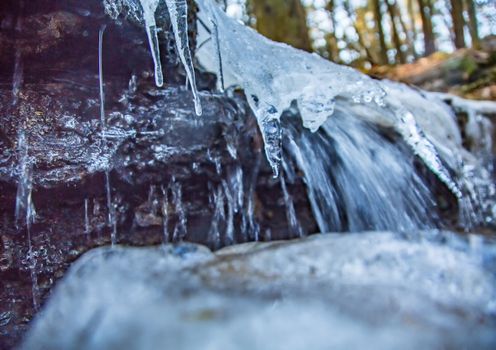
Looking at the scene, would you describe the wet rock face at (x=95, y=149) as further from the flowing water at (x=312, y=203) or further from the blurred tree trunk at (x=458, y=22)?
the blurred tree trunk at (x=458, y=22)

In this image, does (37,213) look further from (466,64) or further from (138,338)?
(466,64)

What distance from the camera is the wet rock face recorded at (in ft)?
7.18

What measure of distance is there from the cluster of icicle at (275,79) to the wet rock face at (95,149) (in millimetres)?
194

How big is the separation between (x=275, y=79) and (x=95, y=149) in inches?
45.8

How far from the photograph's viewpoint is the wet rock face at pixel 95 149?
2.19 meters

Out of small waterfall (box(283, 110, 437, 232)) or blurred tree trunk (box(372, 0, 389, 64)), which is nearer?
small waterfall (box(283, 110, 437, 232))

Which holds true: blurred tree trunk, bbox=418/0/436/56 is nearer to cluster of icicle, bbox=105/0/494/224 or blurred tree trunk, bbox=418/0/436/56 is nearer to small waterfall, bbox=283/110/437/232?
cluster of icicle, bbox=105/0/494/224

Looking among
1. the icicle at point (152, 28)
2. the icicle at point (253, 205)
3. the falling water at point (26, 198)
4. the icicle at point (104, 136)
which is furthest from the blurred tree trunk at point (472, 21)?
the falling water at point (26, 198)

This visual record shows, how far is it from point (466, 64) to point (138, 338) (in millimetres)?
5941

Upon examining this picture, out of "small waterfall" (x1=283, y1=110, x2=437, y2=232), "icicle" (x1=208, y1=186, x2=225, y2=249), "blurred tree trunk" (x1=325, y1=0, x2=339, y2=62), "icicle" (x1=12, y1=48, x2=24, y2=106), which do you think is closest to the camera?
"icicle" (x1=12, y1=48, x2=24, y2=106)

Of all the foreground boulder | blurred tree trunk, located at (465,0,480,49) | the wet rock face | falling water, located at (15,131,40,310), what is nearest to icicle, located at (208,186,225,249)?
the wet rock face

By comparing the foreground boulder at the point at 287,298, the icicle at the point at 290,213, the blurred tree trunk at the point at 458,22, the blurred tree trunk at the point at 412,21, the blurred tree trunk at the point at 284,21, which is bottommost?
the foreground boulder at the point at 287,298

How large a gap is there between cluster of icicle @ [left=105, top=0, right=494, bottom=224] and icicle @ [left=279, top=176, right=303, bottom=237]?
233 millimetres

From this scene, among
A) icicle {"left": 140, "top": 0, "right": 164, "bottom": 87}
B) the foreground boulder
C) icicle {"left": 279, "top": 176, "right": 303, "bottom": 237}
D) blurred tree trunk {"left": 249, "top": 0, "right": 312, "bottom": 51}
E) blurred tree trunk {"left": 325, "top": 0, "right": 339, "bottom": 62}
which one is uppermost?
blurred tree trunk {"left": 325, "top": 0, "right": 339, "bottom": 62}
